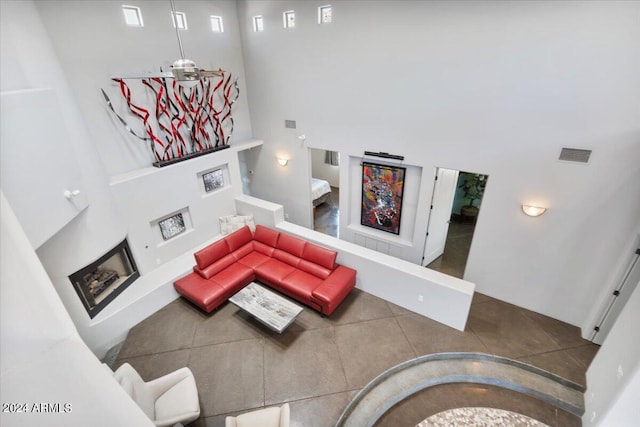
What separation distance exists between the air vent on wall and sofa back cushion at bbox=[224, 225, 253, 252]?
602 cm

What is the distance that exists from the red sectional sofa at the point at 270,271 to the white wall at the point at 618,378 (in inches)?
142

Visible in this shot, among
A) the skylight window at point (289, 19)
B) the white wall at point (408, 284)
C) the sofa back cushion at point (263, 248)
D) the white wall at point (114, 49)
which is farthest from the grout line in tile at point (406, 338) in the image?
the skylight window at point (289, 19)

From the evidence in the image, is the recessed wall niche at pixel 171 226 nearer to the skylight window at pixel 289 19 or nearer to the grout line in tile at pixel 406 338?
the skylight window at pixel 289 19

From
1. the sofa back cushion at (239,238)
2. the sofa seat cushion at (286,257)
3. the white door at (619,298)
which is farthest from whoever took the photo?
the sofa back cushion at (239,238)

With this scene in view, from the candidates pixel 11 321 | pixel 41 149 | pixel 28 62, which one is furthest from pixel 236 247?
pixel 11 321

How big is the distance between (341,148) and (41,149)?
16.2ft

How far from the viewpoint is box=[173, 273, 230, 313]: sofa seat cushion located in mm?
5196

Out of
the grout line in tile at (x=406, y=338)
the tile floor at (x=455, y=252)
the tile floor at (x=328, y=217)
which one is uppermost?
the grout line in tile at (x=406, y=338)

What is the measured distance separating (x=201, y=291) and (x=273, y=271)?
1.39m

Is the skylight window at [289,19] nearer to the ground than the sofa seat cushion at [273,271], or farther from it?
farther from it

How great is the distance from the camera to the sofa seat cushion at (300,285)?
5.26m

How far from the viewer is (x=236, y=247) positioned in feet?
21.3

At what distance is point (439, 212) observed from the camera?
6.24 m

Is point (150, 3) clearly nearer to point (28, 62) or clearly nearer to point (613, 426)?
point (28, 62)
